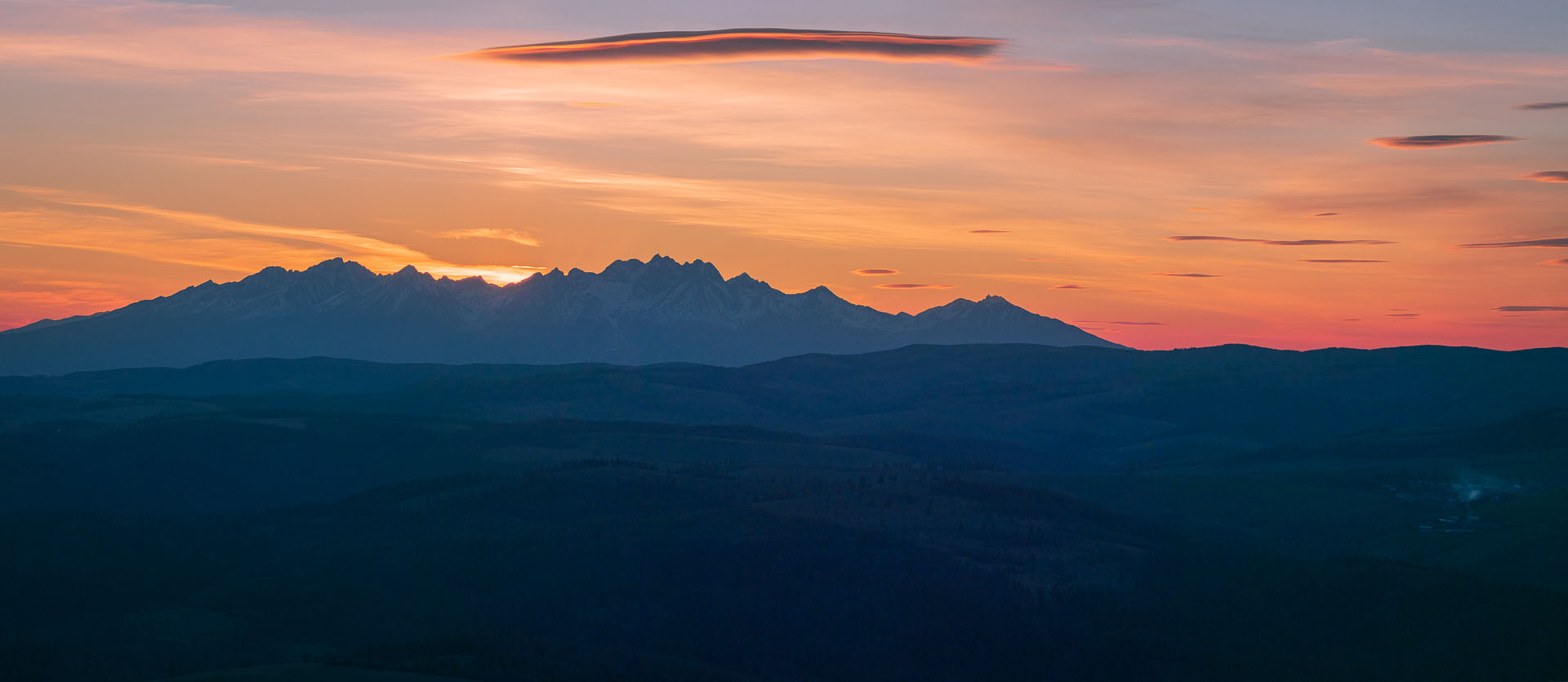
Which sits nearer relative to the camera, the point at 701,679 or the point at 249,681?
the point at 249,681

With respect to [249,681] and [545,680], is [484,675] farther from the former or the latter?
[249,681]

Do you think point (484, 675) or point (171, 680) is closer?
point (171, 680)

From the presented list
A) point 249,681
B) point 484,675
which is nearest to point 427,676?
point 484,675

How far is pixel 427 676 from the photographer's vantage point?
6855 inches

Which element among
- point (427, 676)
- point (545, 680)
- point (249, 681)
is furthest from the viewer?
point (545, 680)

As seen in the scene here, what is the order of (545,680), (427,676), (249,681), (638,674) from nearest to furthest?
(249,681), (427,676), (545,680), (638,674)

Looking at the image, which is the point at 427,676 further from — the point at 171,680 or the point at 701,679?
the point at 701,679

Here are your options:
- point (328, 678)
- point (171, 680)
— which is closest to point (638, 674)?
point (328, 678)

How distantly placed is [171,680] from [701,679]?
7071 centimetres

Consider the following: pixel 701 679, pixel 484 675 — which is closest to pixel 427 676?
pixel 484 675

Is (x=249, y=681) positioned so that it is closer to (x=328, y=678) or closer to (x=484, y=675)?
(x=328, y=678)

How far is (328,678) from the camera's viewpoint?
16588cm

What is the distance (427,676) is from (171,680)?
2940 cm

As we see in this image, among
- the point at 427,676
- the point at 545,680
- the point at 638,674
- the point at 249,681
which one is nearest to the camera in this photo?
the point at 249,681
